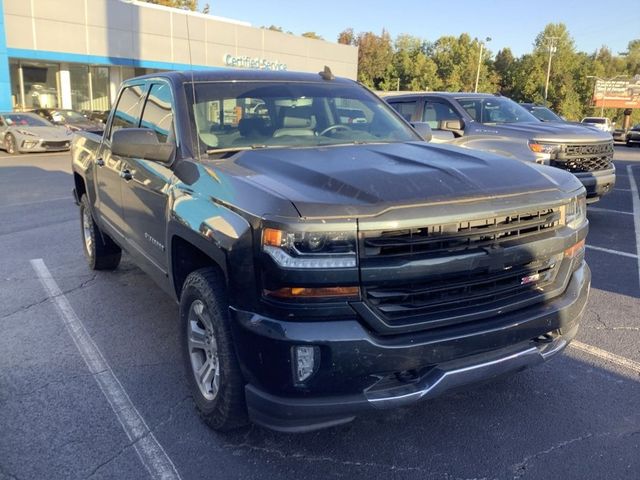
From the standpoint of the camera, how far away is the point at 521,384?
11.9 feet

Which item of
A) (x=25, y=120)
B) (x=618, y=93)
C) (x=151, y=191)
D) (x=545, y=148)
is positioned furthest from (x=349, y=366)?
(x=618, y=93)

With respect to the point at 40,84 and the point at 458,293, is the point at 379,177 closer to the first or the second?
the point at 458,293

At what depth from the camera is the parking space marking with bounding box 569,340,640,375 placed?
3836 millimetres

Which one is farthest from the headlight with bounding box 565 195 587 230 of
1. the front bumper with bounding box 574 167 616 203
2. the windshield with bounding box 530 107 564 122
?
the windshield with bounding box 530 107 564 122

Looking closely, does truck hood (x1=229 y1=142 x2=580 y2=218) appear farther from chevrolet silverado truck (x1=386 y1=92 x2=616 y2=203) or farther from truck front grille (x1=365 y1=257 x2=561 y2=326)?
chevrolet silverado truck (x1=386 y1=92 x2=616 y2=203)

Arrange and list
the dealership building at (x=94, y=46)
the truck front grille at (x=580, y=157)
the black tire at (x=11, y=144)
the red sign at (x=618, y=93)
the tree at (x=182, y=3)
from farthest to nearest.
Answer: the red sign at (x=618, y=93) < the tree at (x=182, y=3) < the dealership building at (x=94, y=46) < the black tire at (x=11, y=144) < the truck front grille at (x=580, y=157)

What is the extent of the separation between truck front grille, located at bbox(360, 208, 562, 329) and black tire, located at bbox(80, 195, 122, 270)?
12.9ft

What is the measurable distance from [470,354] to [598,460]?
882mm

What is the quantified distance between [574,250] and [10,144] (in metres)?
19.4

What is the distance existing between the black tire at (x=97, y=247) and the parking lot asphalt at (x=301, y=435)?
0.88m

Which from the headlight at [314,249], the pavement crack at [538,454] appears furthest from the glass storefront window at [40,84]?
the pavement crack at [538,454]

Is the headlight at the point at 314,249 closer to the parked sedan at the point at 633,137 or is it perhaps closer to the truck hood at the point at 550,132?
the truck hood at the point at 550,132

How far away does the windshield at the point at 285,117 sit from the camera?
146 inches

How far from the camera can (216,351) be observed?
9.50 ft
